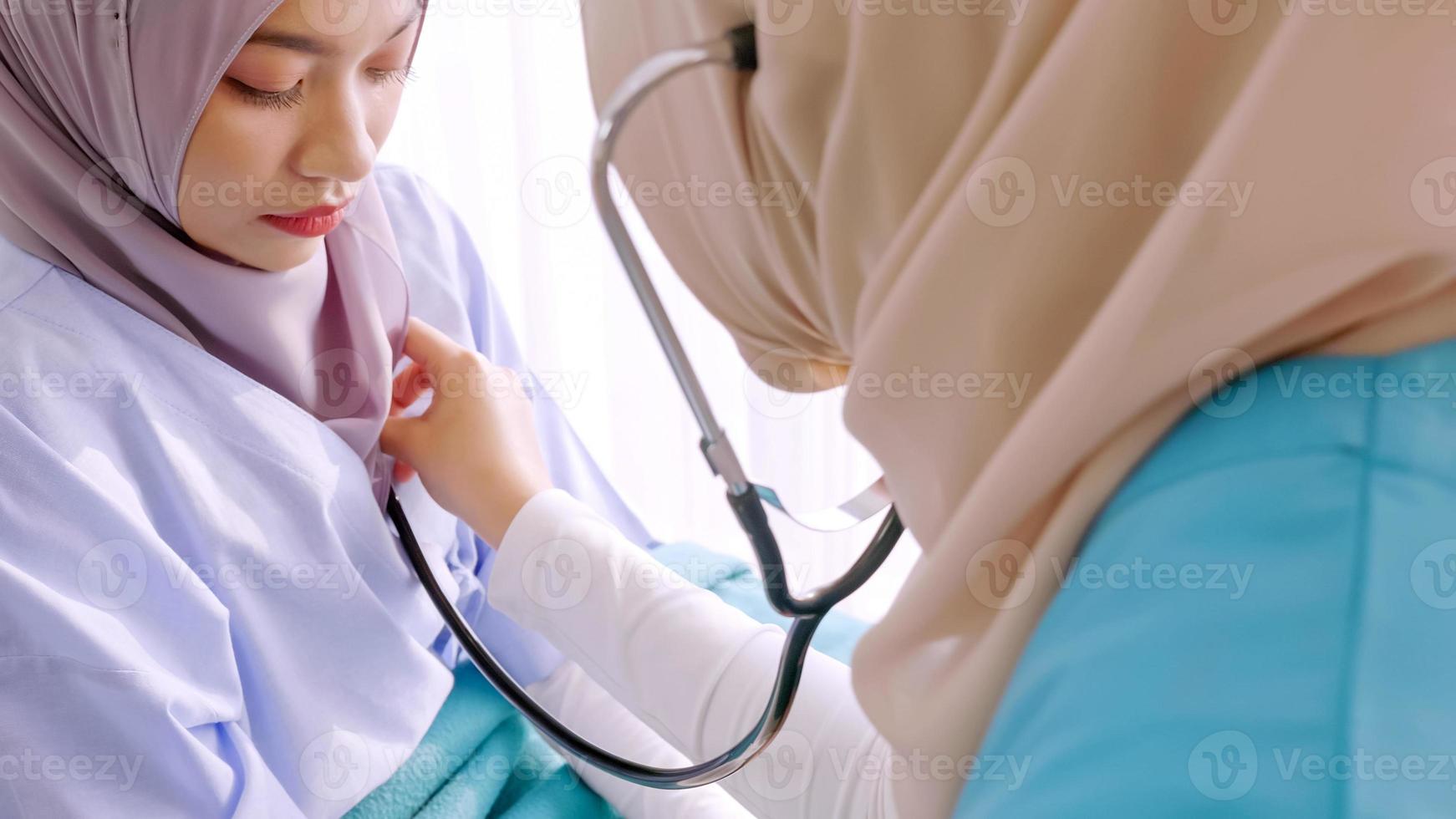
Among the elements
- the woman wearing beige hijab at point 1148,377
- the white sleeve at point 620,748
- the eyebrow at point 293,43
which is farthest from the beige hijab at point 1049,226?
the white sleeve at point 620,748

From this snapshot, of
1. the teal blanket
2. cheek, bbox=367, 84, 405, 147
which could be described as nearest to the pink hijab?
cheek, bbox=367, 84, 405, 147

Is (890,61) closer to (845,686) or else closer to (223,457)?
(845,686)

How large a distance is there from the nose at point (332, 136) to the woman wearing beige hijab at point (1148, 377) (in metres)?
0.44

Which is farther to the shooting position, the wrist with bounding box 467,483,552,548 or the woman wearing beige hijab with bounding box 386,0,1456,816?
the wrist with bounding box 467,483,552,548

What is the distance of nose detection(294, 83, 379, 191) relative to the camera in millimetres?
838

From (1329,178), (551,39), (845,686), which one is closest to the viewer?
(1329,178)

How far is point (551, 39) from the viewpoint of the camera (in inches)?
67.8

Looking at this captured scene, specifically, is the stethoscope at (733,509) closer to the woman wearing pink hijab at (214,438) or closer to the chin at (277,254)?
the woman wearing pink hijab at (214,438)

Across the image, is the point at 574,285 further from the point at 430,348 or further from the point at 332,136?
the point at 332,136

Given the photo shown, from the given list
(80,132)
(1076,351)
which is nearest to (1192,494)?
(1076,351)

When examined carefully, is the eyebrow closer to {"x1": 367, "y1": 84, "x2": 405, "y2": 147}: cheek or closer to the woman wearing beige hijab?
{"x1": 367, "y1": 84, "x2": 405, "y2": 147}: cheek

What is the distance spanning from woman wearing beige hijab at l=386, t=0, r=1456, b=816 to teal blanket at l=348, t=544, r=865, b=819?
581mm

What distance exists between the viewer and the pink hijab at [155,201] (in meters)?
0.78

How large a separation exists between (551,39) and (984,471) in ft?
4.86
